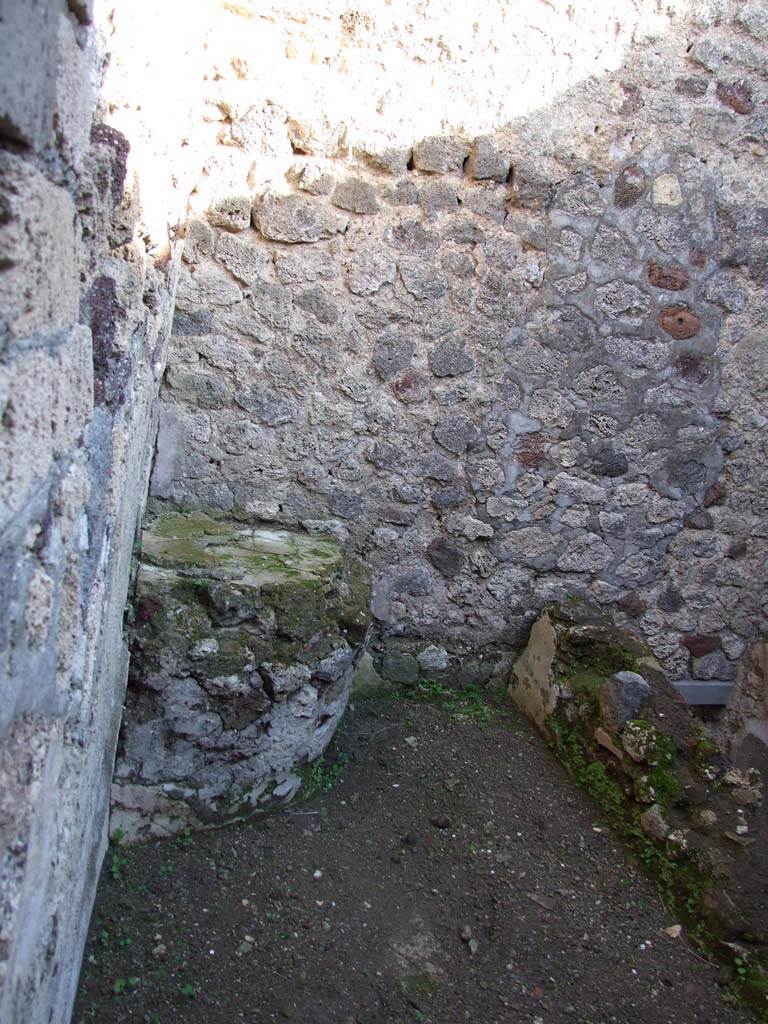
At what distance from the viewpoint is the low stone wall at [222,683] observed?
2.31 meters

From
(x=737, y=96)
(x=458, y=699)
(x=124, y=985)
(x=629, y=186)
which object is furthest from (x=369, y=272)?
(x=124, y=985)

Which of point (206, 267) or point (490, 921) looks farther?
point (206, 267)

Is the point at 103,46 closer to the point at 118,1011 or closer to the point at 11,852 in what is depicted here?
the point at 11,852

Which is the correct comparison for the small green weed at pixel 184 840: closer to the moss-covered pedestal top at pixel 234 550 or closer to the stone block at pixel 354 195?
the moss-covered pedestal top at pixel 234 550

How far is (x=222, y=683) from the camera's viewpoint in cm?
233

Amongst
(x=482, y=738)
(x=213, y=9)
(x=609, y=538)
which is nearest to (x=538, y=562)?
(x=609, y=538)

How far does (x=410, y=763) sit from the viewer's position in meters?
2.93

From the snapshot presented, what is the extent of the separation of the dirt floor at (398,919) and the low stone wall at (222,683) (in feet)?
0.47

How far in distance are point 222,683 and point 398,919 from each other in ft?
2.71

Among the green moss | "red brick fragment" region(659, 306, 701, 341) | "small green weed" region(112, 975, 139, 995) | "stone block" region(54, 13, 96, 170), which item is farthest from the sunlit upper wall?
the green moss

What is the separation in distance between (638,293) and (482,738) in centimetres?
184

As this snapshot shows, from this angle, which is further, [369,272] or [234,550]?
Answer: [369,272]

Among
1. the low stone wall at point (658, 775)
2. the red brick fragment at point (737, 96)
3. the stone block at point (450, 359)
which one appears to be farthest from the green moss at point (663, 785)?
the red brick fragment at point (737, 96)

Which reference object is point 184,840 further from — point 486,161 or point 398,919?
point 486,161
